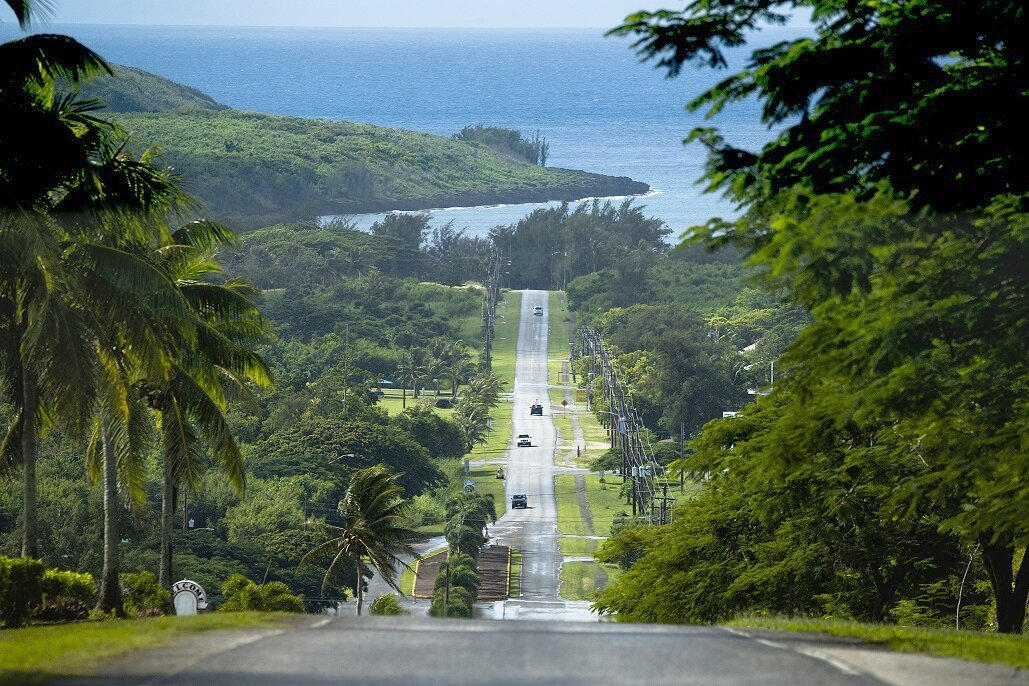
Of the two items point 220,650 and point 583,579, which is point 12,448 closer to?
point 220,650

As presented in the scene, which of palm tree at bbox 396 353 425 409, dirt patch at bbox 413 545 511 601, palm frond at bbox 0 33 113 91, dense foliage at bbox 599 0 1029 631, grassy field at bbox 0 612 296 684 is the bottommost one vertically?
dirt patch at bbox 413 545 511 601

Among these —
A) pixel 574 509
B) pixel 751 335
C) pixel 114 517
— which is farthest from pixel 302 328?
pixel 114 517

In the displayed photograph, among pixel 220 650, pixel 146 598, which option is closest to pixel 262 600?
pixel 146 598

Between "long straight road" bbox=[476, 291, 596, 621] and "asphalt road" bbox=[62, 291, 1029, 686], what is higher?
"asphalt road" bbox=[62, 291, 1029, 686]

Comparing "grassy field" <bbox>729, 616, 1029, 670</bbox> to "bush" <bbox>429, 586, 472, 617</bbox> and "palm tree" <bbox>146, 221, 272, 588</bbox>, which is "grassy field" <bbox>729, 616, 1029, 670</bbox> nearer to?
"palm tree" <bbox>146, 221, 272, 588</bbox>

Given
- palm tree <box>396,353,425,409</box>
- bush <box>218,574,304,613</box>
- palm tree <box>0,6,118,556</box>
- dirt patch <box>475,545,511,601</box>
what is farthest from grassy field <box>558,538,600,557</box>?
palm tree <box>0,6,118,556</box>

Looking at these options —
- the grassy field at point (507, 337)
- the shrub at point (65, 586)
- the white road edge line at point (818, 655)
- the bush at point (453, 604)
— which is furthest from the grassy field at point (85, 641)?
the grassy field at point (507, 337)
